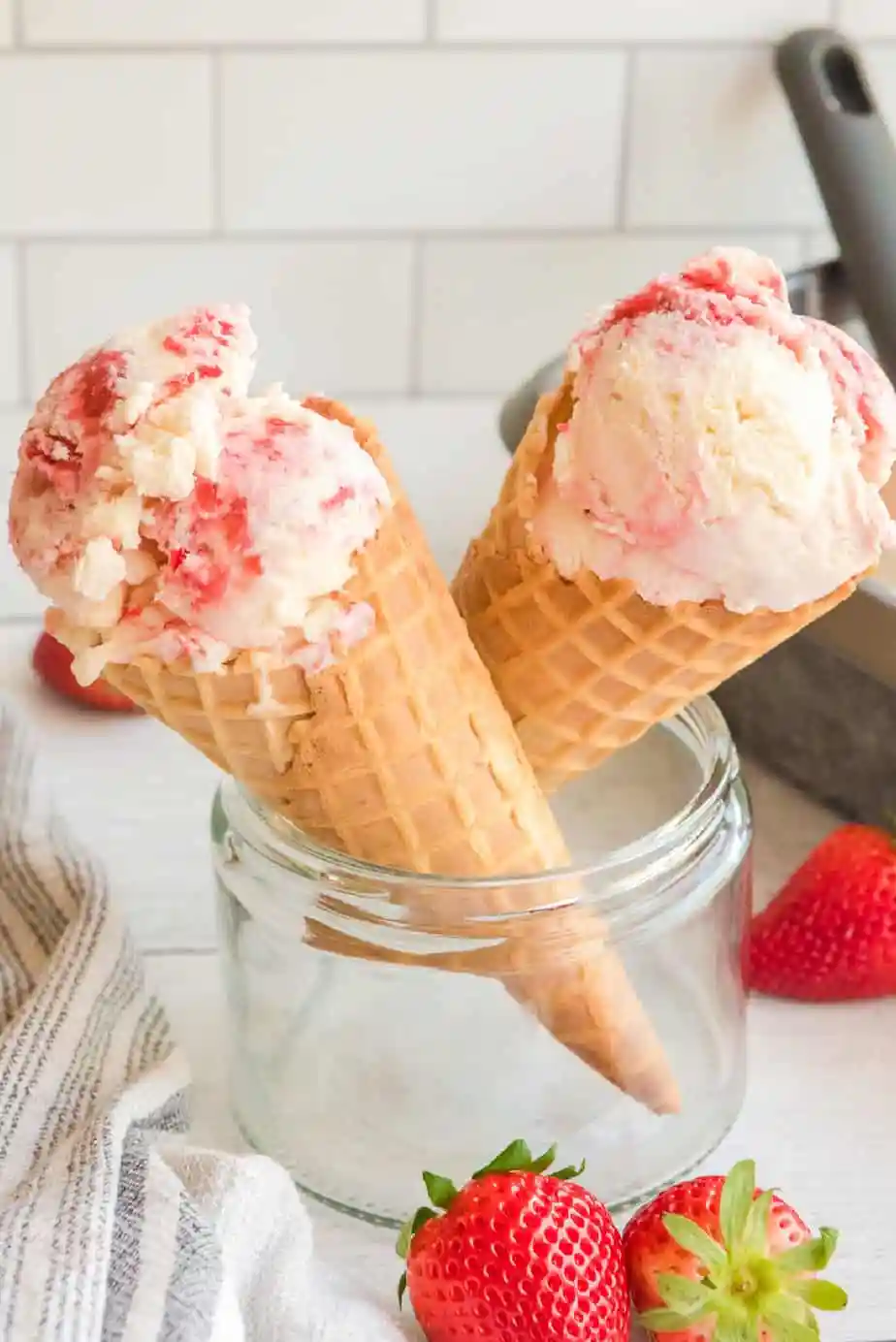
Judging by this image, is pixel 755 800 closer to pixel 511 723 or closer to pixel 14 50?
pixel 511 723

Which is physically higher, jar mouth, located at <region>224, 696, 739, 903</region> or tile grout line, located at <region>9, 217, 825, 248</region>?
tile grout line, located at <region>9, 217, 825, 248</region>

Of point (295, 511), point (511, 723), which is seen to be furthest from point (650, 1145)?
point (295, 511)

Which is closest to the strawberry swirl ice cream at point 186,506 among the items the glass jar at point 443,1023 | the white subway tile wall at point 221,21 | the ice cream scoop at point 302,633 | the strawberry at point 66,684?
the ice cream scoop at point 302,633

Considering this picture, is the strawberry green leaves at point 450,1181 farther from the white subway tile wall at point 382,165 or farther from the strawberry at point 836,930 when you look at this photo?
the white subway tile wall at point 382,165

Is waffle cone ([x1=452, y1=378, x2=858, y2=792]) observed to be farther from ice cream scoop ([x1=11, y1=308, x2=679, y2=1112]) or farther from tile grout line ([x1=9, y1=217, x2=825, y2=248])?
tile grout line ([x1=9, y1=217, x2=825, y2=248])

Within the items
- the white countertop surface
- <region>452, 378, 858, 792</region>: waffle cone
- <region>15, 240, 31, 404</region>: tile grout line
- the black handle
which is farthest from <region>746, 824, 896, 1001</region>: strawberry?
<region>15, 240, 31, 404</region>: tile grout line

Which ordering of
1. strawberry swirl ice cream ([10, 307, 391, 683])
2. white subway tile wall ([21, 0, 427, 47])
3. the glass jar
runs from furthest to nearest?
white subway tile wall ([21, 0, 427, 47]), the glass jar, strawberry swirl ice cream ([10, 307, 391, 683])
